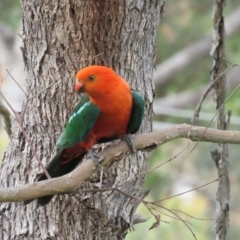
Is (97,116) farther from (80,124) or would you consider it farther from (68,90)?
(68,90)

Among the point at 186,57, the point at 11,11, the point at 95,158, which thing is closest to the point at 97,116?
the point at 95,158

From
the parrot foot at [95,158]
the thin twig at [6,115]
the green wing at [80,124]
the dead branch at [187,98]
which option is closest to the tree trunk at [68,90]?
the green wing at [80,124]

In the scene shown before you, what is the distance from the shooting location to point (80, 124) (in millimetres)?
2734

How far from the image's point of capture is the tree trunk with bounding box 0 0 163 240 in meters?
2.96

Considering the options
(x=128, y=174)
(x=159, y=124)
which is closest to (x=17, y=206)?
(x=128, y=174)

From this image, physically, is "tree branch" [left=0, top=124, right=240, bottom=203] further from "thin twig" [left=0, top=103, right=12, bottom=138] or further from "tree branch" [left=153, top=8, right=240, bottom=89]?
"tree branch" [left=153, top=8, right=240, bottom=89]

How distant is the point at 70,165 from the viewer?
2.91 metres

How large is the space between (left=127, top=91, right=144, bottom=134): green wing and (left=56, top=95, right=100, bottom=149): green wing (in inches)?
7.5

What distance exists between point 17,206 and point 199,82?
6834mm

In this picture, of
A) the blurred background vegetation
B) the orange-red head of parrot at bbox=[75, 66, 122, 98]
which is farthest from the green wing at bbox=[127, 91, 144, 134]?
the blurred background vegetation

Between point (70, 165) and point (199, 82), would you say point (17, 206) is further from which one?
point (199, 82)

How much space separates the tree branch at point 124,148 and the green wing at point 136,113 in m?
0.17

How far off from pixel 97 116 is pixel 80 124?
0.28 feet

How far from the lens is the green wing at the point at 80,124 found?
2.73 metres
